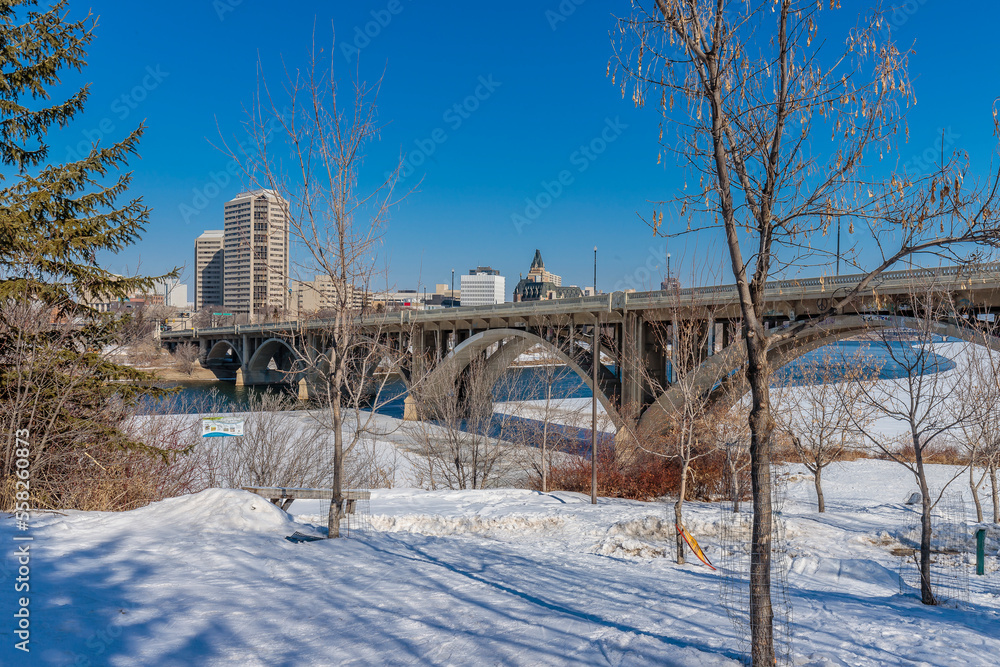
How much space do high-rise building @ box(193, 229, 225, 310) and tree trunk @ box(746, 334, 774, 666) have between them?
591ft

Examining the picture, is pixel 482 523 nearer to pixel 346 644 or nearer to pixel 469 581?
pixel 469 581

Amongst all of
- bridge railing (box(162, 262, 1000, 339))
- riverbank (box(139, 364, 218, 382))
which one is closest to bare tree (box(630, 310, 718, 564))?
bridge railing (box(162, 262, 1000, 339))

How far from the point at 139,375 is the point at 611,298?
56.9 feet

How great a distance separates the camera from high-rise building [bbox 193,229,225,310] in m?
167

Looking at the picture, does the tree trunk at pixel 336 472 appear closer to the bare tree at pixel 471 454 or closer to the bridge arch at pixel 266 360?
the bare tree at pixel 471 454

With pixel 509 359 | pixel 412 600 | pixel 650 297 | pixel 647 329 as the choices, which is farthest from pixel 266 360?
pixel 412 600

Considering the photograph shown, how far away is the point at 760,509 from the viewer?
388 cm

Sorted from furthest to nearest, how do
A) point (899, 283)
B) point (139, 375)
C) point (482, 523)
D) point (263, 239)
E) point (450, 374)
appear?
1. point (450, 374)
2. point (899, 283)
3. point (482, 523)
4. point (139, 375)
5. point (263, 239)

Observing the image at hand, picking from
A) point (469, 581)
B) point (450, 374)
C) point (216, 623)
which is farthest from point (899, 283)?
point (450, 374)

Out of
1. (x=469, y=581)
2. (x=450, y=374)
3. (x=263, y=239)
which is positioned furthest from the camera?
(x=450, y=374)

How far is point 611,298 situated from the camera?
23094mm

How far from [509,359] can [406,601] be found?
30.4 meters

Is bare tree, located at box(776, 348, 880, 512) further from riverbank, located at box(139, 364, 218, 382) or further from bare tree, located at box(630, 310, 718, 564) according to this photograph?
riverbank, located at box(139, 364, 218, 382)

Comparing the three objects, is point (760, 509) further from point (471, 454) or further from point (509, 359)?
point (509, 359)
